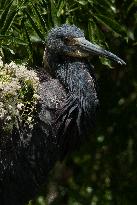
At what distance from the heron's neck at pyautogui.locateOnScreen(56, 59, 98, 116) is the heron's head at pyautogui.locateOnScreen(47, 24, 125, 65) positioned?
0.08ft

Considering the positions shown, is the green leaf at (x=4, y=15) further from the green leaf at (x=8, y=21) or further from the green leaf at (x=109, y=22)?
the green leaf at (x=109, y=22)

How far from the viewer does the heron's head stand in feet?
6.24

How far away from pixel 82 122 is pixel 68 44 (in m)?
0.18

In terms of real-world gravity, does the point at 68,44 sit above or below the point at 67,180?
above

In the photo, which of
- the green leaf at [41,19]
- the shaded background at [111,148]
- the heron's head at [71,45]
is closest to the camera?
the heron's head at [71,45]

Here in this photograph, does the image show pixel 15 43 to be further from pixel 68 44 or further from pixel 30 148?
pixel 30 148

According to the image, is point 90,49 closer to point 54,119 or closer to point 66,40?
point 66,40

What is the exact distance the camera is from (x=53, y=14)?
2166 millimetres

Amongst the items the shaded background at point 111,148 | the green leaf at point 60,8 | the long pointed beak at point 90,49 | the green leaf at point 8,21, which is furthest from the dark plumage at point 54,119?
the shaded background at point 111,148

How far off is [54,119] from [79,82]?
0.36 ft

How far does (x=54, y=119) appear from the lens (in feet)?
6.11

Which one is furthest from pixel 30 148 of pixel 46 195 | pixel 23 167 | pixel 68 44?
pixel 46 195

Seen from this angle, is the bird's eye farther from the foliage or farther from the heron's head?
the foliage

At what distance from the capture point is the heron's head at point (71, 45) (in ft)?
6.24
